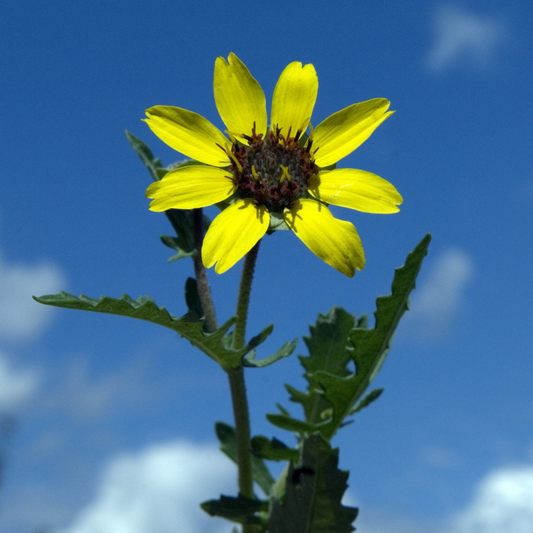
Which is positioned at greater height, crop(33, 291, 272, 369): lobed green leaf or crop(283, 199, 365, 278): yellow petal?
crop(283, 199, 365, 278): yellow petal

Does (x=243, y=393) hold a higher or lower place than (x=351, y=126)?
lower

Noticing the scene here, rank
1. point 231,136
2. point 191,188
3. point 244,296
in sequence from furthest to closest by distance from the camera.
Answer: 1. point 231,136
2. point 244,296
3. point 191,188

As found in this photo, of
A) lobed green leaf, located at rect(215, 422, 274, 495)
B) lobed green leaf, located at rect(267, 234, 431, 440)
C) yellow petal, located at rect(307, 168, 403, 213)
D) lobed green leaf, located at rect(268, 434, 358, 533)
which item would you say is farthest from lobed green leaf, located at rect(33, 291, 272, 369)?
lobed green leaf, located at rect(215, 422, 274, 495)

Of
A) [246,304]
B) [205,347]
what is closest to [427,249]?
[246,304]

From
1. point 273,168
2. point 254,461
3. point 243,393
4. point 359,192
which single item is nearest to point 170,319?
point 243,393

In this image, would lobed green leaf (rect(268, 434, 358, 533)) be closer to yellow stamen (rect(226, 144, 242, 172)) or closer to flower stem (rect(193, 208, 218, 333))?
flower stem (rect(193, 208, 218, 333))

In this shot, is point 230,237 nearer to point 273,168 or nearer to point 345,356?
point 273,168

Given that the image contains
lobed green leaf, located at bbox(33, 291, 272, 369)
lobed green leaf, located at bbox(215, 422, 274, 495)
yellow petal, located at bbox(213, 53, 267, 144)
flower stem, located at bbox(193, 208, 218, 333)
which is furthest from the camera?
lobed green leaf, located at bbox(215, 422, 274, 495)
